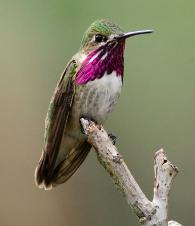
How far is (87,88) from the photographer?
6.54 feet

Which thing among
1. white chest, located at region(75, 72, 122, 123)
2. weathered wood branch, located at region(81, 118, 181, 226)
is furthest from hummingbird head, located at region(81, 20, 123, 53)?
weathered wood branch, located at region(81, 118, 181, 226)

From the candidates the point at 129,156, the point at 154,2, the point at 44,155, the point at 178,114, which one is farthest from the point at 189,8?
the point at 44,155

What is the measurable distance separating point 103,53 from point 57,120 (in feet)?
0.91

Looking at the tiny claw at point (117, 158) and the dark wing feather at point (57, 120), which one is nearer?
the tiny claw at point (117, 158)

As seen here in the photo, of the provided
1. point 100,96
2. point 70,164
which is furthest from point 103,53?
point 70,164

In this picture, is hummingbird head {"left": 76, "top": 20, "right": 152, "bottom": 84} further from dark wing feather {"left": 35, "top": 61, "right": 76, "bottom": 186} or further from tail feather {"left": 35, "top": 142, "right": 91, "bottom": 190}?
tail feather {"left": 35, "top": 142, "right": 91, "bottom": 190}

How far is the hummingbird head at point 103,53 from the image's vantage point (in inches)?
78.0

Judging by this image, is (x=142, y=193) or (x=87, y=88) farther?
(x=87, y=88)

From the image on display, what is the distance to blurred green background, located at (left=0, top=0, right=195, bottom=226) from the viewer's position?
3078 millimetres

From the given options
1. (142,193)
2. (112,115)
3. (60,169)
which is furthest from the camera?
(112,115)

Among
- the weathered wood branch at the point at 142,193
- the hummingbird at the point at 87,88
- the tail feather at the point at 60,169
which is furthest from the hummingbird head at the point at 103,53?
the weathered wood branch at the point at 142,193

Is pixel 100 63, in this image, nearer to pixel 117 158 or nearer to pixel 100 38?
pixel 100 38

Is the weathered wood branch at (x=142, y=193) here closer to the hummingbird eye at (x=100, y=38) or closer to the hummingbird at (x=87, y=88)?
the hummingbird at (x=87, y=88)

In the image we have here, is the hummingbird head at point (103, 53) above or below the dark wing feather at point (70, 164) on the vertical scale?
above
